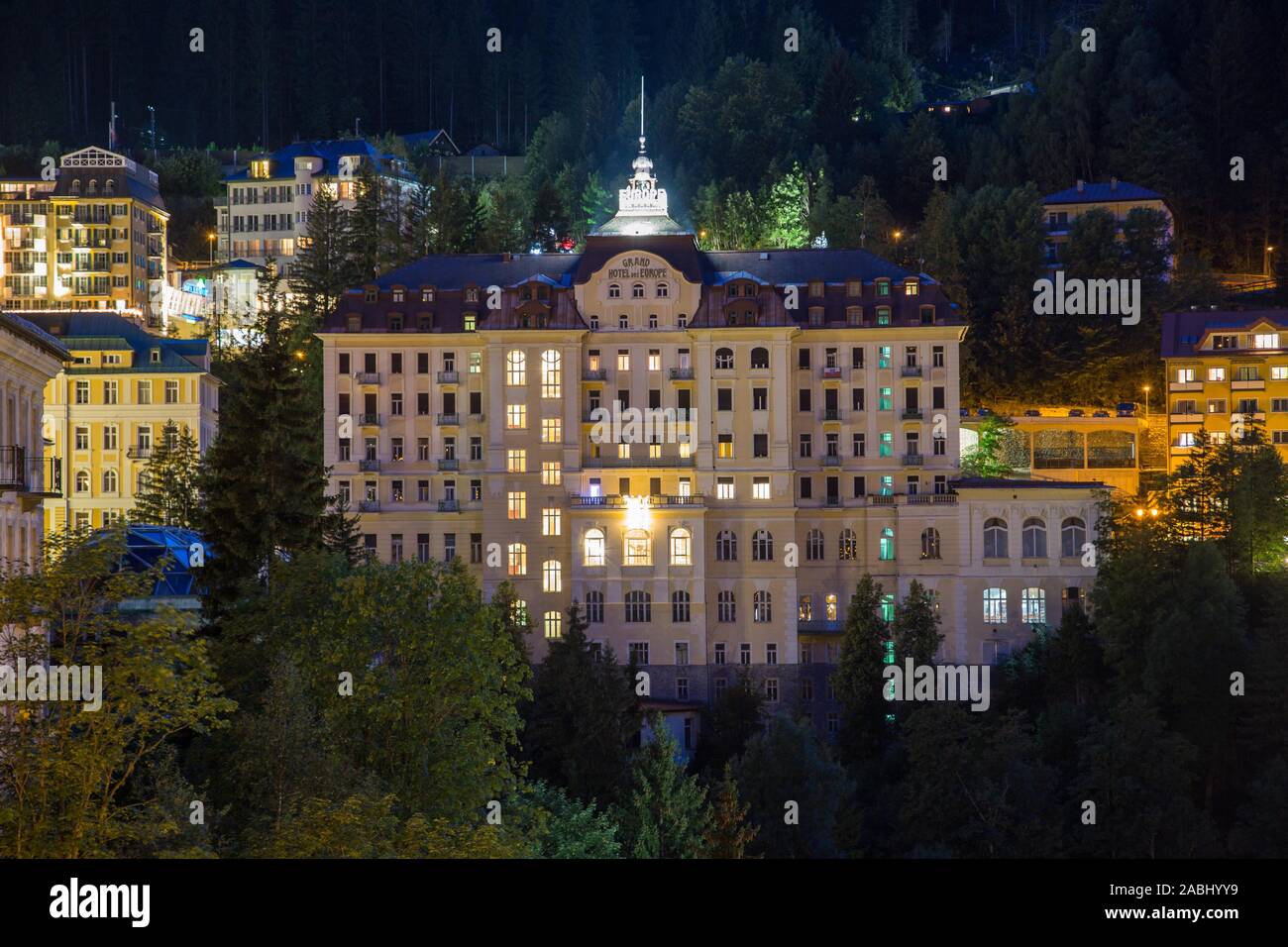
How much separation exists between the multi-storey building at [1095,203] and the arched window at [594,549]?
5789 cm

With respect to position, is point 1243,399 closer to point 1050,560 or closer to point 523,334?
point 1050,560

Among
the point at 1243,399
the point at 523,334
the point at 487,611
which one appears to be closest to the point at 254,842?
the point at 487,611

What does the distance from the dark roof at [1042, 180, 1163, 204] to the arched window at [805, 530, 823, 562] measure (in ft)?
175

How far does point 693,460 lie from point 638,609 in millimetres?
9062

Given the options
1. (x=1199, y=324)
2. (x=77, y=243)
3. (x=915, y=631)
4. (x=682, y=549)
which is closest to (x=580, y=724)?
(x=682, y=549)

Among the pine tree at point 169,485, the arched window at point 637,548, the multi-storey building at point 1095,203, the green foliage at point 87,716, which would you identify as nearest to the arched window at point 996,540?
the arched window at point 637,548

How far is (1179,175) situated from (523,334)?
75.1 metres

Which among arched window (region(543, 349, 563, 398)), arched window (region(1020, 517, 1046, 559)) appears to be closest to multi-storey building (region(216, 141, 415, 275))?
arched window (region(543, 349, 563, 398))

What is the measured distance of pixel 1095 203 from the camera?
158125 millimetres

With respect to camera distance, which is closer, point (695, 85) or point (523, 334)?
point (523, 334)

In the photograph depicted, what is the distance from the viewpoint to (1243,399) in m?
137

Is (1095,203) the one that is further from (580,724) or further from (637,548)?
(580,724)

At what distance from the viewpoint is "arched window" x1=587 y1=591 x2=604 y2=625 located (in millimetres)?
111312
